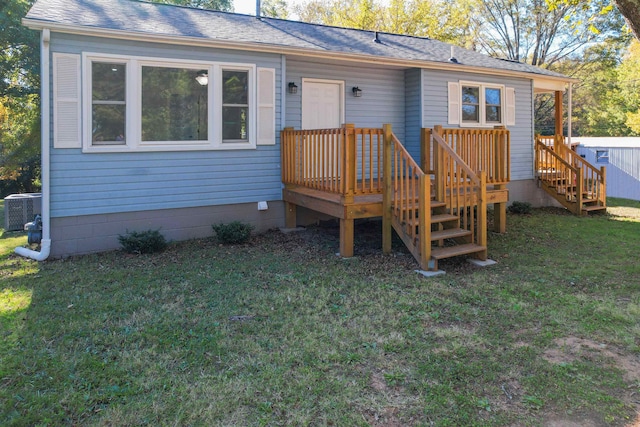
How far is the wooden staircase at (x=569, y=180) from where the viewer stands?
32.7ft

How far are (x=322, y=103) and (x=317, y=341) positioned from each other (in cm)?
591

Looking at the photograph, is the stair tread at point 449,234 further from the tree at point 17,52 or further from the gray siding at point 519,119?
→ the tree at point 17,52

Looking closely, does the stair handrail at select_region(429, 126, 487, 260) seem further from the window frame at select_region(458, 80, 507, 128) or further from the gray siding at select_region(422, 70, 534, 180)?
the window frame at select_region(458, 80, 507, 128)

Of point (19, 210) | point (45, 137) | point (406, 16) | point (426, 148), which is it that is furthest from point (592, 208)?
point (406, 16)

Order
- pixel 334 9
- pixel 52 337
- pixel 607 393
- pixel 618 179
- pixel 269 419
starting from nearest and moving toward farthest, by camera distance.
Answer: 1. pixel 269 419
2. pixel 607 393
3. pixel 52 337
4. pixel 618 179
5. pixel 334 9

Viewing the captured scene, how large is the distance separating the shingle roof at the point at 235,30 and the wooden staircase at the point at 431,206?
2926 mm

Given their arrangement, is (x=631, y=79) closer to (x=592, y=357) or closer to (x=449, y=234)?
(x=449, y=234)

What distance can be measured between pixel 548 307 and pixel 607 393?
1.53 m

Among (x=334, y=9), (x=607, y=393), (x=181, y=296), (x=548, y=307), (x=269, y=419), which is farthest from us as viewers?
(x=334, y=9)

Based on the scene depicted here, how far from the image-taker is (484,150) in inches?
274

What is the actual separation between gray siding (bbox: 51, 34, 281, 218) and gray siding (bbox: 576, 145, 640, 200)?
12.0 m

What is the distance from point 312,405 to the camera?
2639mm

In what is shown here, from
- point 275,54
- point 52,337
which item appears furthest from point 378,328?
point 275,54

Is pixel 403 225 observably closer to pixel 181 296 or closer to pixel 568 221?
pixel 181 296
